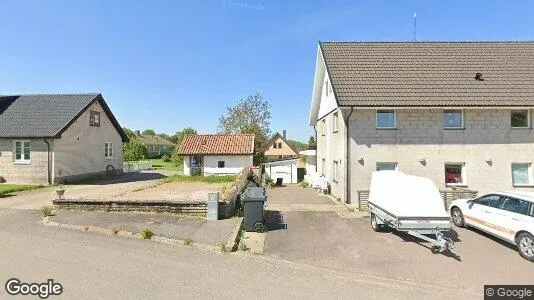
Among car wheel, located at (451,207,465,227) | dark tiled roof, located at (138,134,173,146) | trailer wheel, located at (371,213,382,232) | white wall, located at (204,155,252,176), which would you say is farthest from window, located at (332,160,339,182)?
dark tiled roof, located at (138,134,173,146)

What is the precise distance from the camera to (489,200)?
33.7 ft

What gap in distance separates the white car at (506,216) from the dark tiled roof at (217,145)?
22813 millimetres

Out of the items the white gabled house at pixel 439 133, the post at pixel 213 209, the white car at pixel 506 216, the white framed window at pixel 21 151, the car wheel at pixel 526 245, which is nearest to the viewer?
the car wheel at pixel 526 245

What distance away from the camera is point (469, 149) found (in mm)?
15992

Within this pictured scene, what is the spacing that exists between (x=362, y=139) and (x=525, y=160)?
819 cm

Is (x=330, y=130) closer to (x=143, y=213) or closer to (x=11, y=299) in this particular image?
(x=143, y=213)

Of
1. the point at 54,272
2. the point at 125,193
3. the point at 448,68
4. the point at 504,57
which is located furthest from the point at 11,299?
the point at 504,57

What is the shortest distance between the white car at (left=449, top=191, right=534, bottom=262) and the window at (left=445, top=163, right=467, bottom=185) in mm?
5275

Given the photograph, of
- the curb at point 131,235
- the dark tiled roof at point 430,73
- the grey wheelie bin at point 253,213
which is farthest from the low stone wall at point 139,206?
the dark tiled roof at point 430,73

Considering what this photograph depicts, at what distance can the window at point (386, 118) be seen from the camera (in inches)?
634

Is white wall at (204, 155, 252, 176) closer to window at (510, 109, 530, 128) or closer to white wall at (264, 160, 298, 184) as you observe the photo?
white wall at (264, 160, 298, 184)

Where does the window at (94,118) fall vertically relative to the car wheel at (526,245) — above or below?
above

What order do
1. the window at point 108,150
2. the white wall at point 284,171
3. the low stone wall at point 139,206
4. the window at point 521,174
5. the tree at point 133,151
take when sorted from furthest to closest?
1. the tree at point 133,151
2. the white wall at point 284,171
3. the window at point 108,150
4. the window at point 521,174
5. the low stone wall at point 139,206
